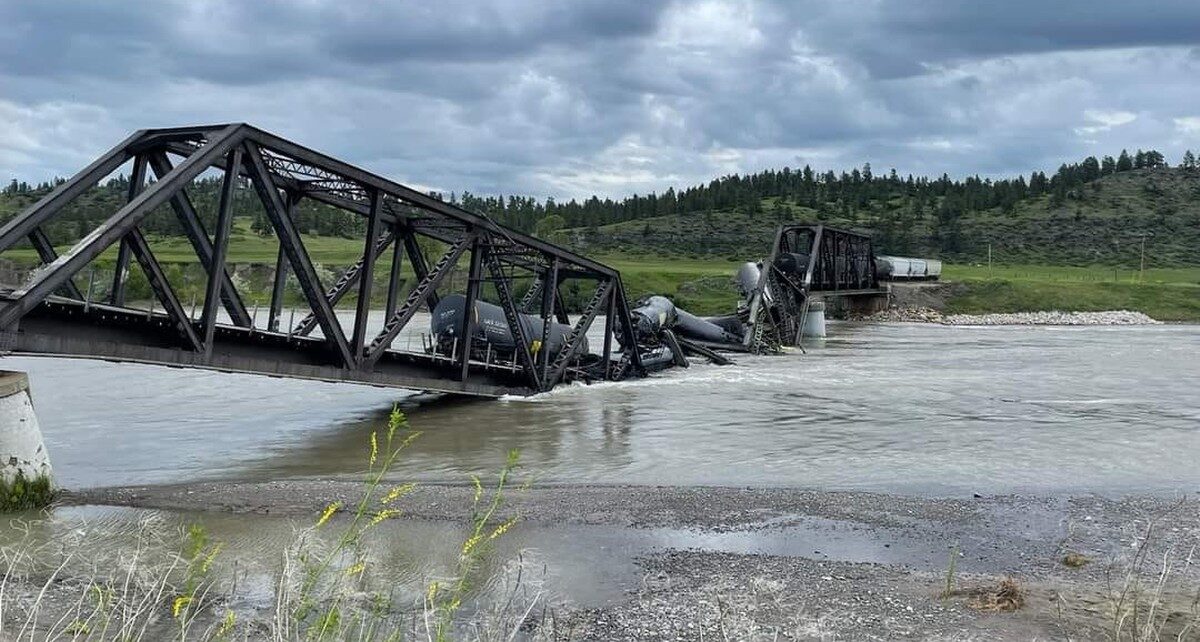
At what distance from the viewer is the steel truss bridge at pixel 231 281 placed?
1600cm

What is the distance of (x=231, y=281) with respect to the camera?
2245cm

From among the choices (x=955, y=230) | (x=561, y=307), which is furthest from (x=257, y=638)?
(x=955, y=230)

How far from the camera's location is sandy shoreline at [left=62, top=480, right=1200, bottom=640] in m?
→ 9.04

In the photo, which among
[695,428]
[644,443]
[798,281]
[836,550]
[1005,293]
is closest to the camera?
[836,550]

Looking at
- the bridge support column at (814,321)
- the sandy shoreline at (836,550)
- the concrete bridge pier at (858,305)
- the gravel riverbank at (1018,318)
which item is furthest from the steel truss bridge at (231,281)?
the gravel riverbank at (1018,318)

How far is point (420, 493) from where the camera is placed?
A: 51.0 ft

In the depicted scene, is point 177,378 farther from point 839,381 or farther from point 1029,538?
point 1029,538

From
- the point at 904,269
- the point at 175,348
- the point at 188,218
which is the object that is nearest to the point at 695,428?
the point at 175,348

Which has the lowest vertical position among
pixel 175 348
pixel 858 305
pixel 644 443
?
pixel 644 443

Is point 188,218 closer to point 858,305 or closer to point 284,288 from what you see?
point 284,288

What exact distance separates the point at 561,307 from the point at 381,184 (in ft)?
47.0

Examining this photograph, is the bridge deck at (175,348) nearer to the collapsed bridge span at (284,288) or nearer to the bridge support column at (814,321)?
the collapsed bridge span at (284,288)

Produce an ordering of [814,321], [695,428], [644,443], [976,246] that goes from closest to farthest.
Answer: [644,443] → [695,428] → [814,321] → [976,246]

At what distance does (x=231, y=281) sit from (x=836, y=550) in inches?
620
